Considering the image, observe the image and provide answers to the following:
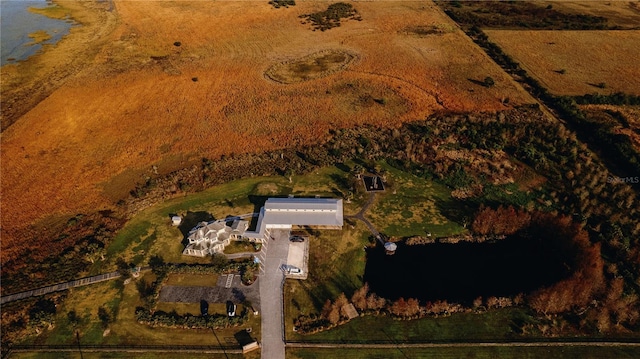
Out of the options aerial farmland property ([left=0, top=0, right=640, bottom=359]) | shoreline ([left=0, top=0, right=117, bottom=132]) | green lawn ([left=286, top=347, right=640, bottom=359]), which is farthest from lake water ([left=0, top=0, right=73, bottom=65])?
green lawn ([left=286, top=347, right=640, bottom=359])

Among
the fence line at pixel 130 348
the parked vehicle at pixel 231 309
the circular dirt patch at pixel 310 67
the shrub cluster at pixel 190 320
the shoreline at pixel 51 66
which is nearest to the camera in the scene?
the fence line at pixel 130 348

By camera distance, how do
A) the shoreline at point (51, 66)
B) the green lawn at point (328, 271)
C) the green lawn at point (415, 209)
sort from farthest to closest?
the shoreline at point (51, 66) < the green lawn at point (415, 209) < the green lawn at point (328, 271)

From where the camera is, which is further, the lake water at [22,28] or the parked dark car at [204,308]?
the lake water at [22,28]

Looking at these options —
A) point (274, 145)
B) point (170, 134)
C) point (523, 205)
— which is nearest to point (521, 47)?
point (523, 205)

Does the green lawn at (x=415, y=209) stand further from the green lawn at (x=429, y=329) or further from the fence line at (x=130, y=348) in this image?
the fence line at (x=130, y=348)

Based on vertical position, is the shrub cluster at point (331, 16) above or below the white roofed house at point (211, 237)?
above

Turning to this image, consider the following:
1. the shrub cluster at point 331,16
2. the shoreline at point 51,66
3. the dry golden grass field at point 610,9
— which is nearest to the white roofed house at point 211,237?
the shoreline at point 51,66
